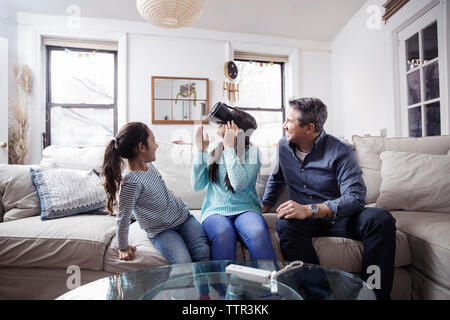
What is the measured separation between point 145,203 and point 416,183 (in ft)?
4.46

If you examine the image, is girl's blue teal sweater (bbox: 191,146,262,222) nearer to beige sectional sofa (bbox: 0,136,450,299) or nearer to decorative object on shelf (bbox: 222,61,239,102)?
beige sectional sofa (bbox: 0,136,450,299)

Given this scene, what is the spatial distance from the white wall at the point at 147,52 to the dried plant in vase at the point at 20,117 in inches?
4.1

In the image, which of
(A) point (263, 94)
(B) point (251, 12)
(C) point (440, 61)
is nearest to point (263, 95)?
(A) point (263, 94)

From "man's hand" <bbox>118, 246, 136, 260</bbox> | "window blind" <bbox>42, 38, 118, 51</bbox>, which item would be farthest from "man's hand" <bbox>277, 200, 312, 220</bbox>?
"window blind" <bbox>42, 38, 118, 51</bbox>

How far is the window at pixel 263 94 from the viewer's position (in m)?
3.65

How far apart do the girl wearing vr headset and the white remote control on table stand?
0.29 meters

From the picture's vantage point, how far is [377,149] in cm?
162

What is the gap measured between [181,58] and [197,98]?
1.78 ft

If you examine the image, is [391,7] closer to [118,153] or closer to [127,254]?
[118,153]

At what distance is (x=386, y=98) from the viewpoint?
8.79 ft

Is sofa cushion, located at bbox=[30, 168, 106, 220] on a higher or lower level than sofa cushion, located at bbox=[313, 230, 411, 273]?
higher

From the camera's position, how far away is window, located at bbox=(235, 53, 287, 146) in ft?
12.0

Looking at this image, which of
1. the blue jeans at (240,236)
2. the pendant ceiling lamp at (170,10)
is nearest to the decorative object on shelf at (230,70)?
the pendant ceiling lamp at (170,10)

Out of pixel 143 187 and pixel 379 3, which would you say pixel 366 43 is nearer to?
pixel 379 3
